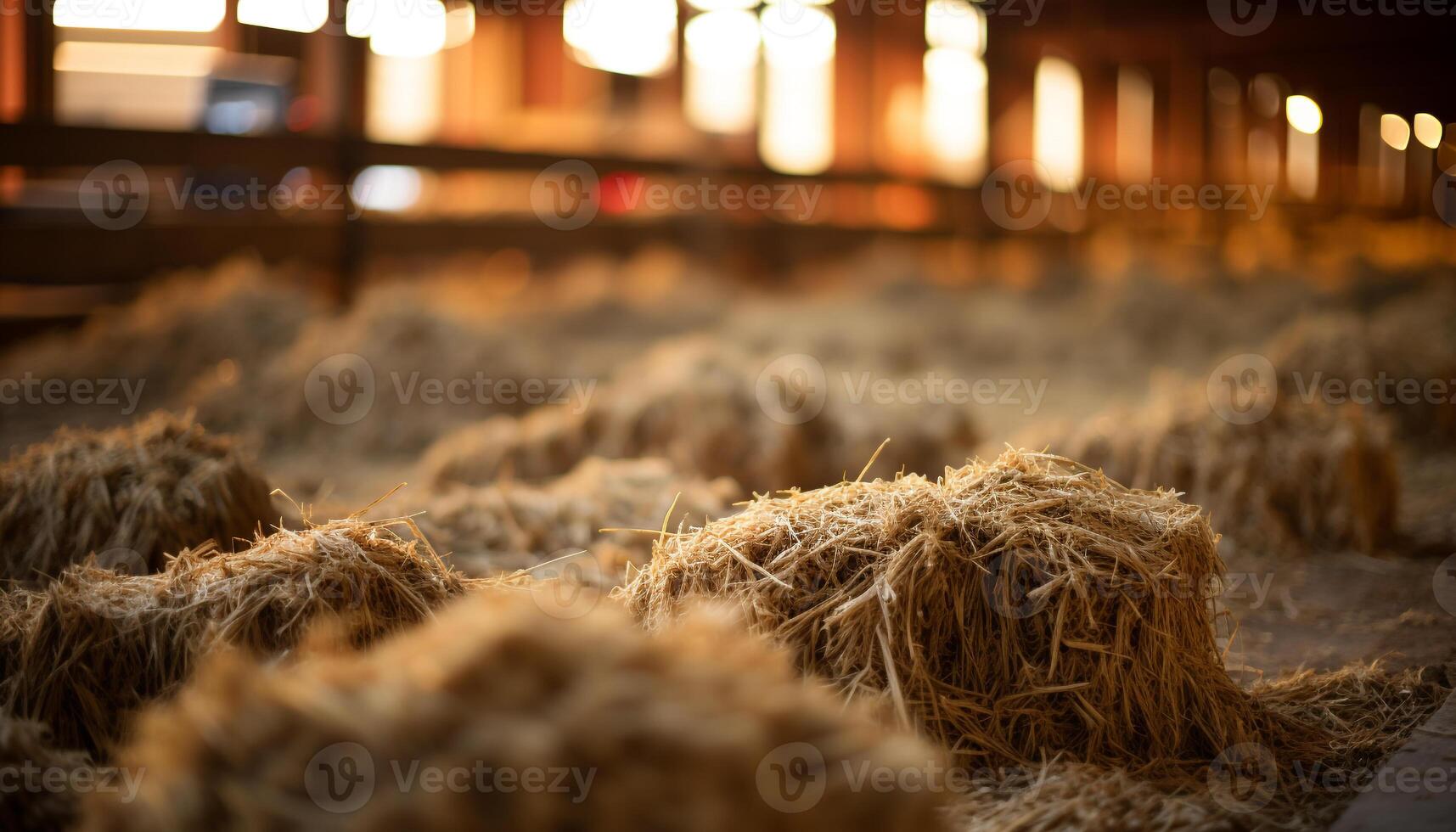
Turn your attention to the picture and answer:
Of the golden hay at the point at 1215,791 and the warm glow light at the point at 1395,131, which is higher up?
the warm glow light at the point at 1395,131

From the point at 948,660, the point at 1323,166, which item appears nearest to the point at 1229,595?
the point at 948,660

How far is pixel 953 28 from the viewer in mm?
16328
